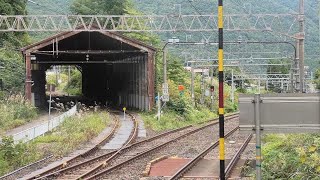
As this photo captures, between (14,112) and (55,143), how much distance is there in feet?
35.3

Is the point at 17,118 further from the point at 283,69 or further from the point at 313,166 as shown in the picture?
the point at 283,69

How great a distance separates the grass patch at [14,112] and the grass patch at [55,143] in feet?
9.67

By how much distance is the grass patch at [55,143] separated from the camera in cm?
1612

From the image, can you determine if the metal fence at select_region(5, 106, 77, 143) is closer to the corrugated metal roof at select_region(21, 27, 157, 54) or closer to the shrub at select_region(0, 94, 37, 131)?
the shrub at select_region(0, 94, 37, 131)

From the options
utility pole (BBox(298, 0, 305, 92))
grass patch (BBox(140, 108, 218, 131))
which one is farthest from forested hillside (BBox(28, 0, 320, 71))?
utility pole (BBox(298, 0, 305, 92))

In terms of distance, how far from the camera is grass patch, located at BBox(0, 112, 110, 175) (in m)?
16.1

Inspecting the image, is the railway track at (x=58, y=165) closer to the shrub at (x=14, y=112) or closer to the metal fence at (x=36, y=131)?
the metal fence at (x=36, y=131)

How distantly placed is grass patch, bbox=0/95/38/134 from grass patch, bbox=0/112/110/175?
2947 mm

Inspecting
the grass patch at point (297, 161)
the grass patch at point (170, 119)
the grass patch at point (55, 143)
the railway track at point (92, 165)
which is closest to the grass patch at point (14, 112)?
the grass patch at point (55, 143)

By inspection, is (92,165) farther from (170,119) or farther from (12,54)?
(12,54)

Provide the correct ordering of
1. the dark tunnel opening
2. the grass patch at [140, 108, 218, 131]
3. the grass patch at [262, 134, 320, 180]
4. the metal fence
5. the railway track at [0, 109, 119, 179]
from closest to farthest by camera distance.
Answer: the grass patch at [262, 134, 320, 180] → the railway track at [0, 109, 119, 179] → the metal fence → the grass patch at [140, 108, 218, 131] → the dark tunnel opening

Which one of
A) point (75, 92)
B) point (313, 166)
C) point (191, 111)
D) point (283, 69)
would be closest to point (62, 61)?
point (191, 111)

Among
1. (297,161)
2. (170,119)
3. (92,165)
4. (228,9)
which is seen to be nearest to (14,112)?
(170,119)

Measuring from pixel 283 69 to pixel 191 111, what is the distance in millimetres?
42407
